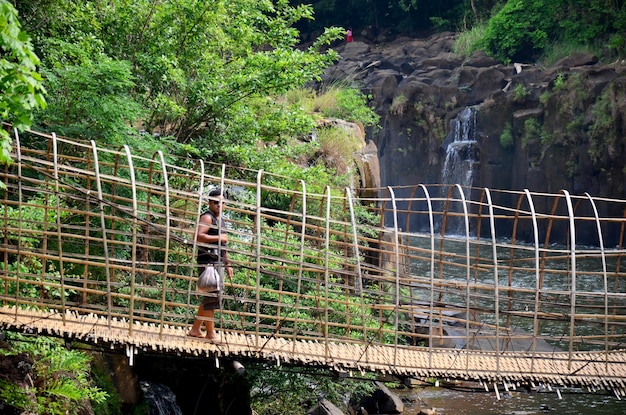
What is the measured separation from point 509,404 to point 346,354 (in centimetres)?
424

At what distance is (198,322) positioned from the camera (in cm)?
569

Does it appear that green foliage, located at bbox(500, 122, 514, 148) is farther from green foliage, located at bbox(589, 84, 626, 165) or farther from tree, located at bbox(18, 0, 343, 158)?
tree, located at bbox(18, 0, 343, 158)

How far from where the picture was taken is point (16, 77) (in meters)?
3.29

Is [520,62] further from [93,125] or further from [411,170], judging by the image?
[93,125]

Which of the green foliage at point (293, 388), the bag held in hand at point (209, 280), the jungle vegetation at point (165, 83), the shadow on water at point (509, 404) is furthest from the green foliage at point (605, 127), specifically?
the bag held in hand at point (209, 280)

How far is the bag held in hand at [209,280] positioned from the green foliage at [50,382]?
968 millimetres

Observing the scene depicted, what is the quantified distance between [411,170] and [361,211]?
54.3 ft

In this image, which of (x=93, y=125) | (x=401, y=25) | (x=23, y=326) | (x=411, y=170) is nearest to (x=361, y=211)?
(x=93, y=125)

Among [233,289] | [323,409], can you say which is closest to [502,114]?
[323,409]

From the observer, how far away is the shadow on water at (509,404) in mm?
8953

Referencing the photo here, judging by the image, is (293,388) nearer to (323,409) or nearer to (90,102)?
(323,409)

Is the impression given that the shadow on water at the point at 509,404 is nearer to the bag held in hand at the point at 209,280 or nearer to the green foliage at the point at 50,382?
the bag held in hand at the point at 209,280

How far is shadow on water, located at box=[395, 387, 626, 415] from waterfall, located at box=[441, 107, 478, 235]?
1253 cm

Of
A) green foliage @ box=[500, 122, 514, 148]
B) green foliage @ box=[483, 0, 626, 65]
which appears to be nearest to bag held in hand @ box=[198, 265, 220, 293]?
green foliage @ box=[500, 122, 514, 148]
